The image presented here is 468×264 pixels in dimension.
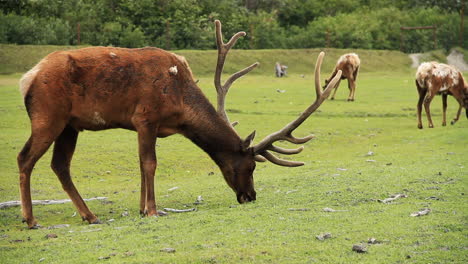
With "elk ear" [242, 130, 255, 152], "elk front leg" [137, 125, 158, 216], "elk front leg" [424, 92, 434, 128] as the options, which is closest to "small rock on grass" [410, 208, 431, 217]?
"elk ear" [242, 130, 255, 152]

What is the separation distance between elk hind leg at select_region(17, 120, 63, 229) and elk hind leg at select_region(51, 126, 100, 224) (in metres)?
0.72

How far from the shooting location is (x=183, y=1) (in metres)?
47.2

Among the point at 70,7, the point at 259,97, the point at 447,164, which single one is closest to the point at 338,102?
the point at 259,97

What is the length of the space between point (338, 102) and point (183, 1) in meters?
22.5

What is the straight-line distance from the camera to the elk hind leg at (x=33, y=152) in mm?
8688

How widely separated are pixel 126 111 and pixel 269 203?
2.11m

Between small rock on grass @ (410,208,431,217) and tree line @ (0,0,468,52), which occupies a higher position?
small rock on grass @ (410,208,431,217)

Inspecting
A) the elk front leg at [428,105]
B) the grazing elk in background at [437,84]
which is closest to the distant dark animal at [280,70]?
the grazing elk in background at [437,84]

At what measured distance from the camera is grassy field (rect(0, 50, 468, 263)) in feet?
21.5

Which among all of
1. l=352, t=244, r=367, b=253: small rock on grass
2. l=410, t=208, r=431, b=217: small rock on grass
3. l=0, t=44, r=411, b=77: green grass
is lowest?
l=0, t=44, r=411, b=77: green grass

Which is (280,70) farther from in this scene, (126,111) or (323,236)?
(323,236)

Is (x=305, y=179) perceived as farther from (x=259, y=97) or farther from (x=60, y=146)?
(x=259, y=97)

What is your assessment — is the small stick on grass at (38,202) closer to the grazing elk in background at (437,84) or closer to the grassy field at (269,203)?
the grassy field at (269,203)

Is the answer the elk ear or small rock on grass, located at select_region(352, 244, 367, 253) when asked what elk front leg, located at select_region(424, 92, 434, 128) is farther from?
small rock on grass, located at select_region(352, 244, 367, 253)
